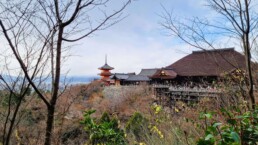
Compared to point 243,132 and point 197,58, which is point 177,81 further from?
point 243,132

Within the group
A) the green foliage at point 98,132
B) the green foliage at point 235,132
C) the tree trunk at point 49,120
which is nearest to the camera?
the green foliage at point 235,132

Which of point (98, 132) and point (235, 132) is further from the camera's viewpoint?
point (98, 132)

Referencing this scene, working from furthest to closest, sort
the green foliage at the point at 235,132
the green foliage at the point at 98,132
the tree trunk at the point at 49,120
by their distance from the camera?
the green foliage at the point at 98,132 → the tree trunk at the point at 49,120 → the green foliage at the point at 235,132

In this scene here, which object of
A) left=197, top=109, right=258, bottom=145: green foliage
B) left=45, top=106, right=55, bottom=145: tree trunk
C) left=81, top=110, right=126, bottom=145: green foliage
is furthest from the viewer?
left=81, top=110, right=126, bottom=145: green foliage

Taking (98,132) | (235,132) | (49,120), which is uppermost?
(235,132)

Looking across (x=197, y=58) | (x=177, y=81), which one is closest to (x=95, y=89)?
(x=177, y=81)

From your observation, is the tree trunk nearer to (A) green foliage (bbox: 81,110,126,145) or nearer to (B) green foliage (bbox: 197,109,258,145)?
(A) green foliage (bbox: 81,110,126,145)

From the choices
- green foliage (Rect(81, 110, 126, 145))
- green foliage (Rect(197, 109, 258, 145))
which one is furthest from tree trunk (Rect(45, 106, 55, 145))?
green foliage (Rect(197, 109, 258, 145))

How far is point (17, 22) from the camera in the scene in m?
2.44

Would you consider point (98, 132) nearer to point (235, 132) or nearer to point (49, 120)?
point (49, 120)

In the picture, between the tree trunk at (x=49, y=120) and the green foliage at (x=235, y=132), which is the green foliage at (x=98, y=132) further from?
the green foliage at (x=235, y=132)

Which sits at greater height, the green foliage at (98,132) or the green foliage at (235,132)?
the green foliage at (235,132)

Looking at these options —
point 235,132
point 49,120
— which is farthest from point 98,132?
point 235,132

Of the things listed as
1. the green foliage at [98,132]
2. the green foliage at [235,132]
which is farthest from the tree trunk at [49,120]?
the green foliage at [235,132]
